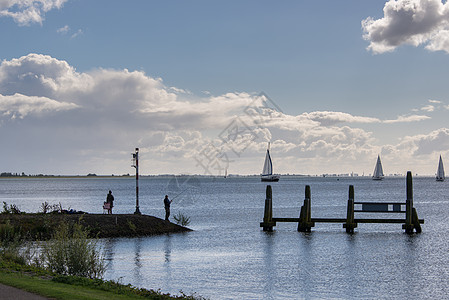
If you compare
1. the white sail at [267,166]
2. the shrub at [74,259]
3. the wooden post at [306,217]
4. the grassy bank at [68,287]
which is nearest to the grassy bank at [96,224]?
the wooden post at [306,217]

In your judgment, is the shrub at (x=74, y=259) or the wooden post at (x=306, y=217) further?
the wooden post at (x=306, y=217)

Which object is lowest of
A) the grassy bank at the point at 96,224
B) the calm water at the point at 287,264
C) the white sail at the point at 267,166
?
the calm water at the point at 287,264

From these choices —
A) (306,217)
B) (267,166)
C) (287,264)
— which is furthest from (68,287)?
(267,166)

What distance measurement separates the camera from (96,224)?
3509 cm

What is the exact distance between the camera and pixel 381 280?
21.8m

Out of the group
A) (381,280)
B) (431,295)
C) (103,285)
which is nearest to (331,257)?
(381,280)

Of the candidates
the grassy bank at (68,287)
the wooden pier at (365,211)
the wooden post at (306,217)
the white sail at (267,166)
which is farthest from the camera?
the white sail at (267,166)

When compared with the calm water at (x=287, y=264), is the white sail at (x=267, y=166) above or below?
above

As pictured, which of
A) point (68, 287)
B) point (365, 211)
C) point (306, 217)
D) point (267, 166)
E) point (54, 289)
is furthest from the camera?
point (267, 166)

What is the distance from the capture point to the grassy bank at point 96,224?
32.1m

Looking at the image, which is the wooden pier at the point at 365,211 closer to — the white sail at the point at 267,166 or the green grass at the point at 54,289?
the green grass at the point at 54,289

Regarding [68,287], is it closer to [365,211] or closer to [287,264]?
[287,264]

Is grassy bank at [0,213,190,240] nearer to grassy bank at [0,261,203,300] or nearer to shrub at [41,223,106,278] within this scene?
shrub at [41,223,106,278]

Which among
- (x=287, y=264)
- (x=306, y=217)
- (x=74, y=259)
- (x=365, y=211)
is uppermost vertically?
(x=365, y=211)
